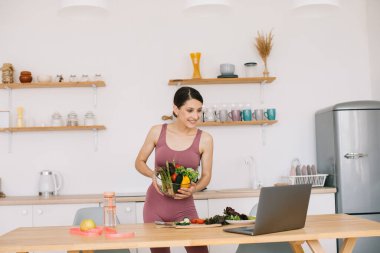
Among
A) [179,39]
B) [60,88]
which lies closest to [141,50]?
[179,39]

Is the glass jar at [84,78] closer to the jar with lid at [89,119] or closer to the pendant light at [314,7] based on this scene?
the jar with lid at [89,119]

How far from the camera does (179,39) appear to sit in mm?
4848

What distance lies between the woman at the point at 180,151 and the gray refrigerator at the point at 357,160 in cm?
171

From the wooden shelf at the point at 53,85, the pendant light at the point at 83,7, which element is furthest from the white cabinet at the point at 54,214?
the pendant light at the point at 83,7

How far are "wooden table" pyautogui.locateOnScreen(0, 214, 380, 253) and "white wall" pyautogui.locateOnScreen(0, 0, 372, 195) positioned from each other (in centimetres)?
220

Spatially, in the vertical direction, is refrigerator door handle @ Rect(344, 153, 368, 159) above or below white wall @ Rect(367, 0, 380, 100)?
below

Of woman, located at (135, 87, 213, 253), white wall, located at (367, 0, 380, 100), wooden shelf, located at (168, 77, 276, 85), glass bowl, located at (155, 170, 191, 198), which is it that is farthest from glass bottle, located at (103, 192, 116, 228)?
white wall, located at (367, 0, 380, 100)

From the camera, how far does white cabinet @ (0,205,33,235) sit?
4125 millimetres

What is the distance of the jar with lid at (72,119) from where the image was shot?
4.55m

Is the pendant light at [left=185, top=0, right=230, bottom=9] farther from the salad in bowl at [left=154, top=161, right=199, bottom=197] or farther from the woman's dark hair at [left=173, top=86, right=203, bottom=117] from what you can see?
the salad in bowl at [left=154, top=161, right=199, bottom=197]

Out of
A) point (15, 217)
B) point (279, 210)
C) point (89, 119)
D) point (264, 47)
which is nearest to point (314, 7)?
point (264, 47)

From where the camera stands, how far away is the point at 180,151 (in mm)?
3025

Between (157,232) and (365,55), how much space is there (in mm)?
3439

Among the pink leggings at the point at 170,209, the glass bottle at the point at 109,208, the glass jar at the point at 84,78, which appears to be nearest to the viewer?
the glass bottle at the point at 109,208
